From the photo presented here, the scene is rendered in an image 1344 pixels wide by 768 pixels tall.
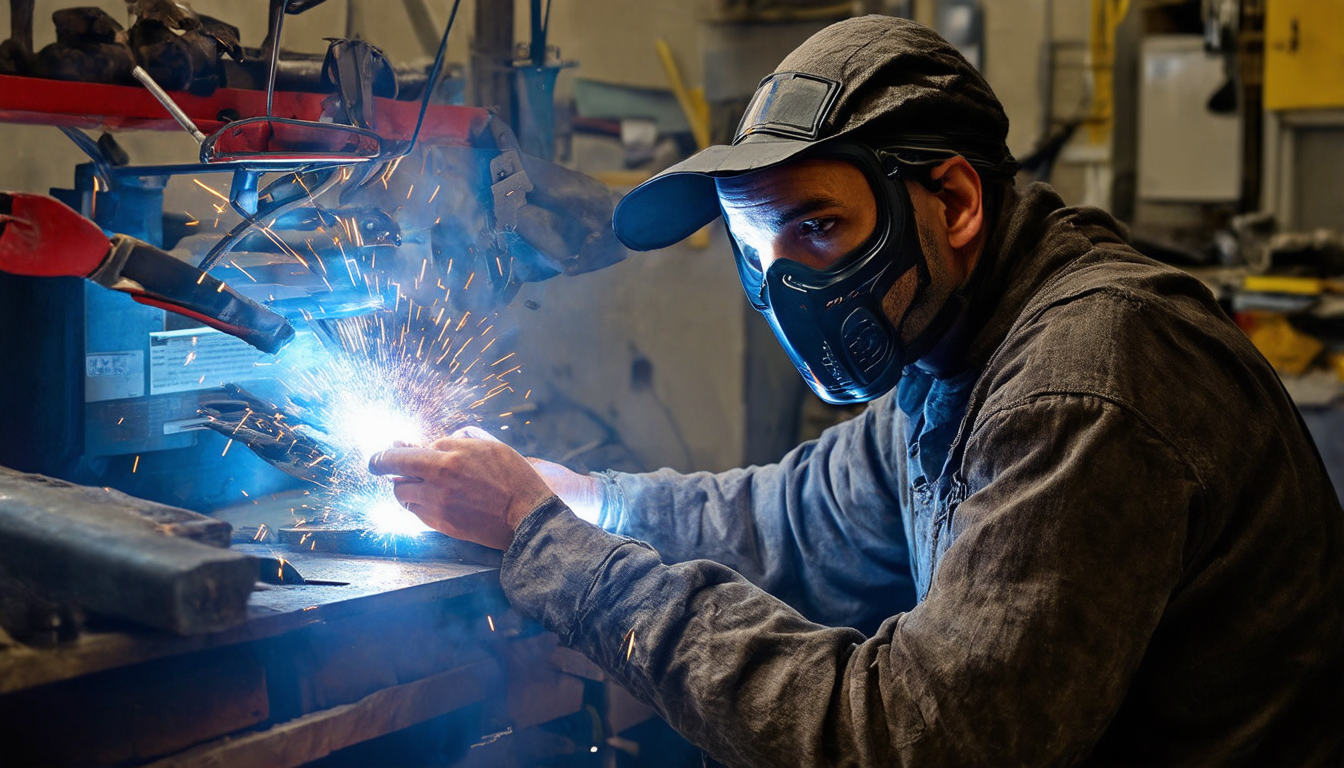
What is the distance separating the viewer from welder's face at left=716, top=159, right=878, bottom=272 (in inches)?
63.1

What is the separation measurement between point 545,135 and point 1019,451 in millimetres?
1456

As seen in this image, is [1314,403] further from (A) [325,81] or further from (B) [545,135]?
(A) [325,81]

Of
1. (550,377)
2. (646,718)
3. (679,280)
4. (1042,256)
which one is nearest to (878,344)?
(1042,256)

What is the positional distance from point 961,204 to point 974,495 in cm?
50

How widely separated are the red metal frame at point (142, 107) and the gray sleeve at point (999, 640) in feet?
3.55

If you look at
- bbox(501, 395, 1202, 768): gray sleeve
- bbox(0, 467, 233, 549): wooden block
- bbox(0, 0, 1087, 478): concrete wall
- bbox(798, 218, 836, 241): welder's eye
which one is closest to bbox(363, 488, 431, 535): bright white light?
bbox(0, 467, 233, 549): wooden block

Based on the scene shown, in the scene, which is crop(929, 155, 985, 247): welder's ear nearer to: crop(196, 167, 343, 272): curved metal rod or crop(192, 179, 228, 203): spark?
crop(196, 167, 343, 272): curved metal rod

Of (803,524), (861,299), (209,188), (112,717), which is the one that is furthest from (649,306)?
(112,717)

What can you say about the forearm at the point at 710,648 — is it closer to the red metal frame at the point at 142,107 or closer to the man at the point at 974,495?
the man at the point at 974,495

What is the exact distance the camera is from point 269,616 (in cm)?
139

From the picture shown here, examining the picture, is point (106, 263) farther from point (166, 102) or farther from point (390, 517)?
point (390, 517)

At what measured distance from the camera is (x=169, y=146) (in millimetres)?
2795

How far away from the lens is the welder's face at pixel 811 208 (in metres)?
1.60

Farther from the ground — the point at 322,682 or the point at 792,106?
the point at 792,106
